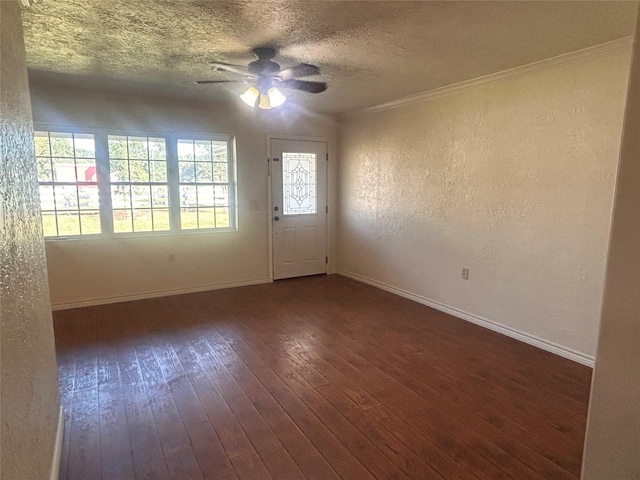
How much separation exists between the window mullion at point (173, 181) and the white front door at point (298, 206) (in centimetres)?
131

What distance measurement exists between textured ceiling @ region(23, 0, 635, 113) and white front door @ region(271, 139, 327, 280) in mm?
1979

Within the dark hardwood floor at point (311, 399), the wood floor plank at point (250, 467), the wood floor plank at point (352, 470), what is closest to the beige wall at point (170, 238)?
the dark hardwood floor at point (311, 399)

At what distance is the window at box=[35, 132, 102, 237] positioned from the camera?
4.30 metres

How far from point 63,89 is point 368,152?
3.72 metres

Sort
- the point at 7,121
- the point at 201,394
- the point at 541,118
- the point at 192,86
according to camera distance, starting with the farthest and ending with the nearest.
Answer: the point at 192,86 < the point at 541,118 < the point at 201,394 < the point at 7,121

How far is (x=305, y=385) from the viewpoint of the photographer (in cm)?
280

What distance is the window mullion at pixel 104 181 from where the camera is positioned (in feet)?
14.8

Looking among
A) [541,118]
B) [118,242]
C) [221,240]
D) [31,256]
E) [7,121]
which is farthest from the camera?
[221,240]

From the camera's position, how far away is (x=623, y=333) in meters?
1.11

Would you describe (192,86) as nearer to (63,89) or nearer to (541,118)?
(63,89)

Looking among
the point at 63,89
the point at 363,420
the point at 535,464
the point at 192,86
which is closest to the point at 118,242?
the point at 63,89

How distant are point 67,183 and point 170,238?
128 centimetres

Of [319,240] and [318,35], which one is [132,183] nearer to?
[319,240]

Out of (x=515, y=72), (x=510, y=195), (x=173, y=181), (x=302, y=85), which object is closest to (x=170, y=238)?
(x=173, y=181)
